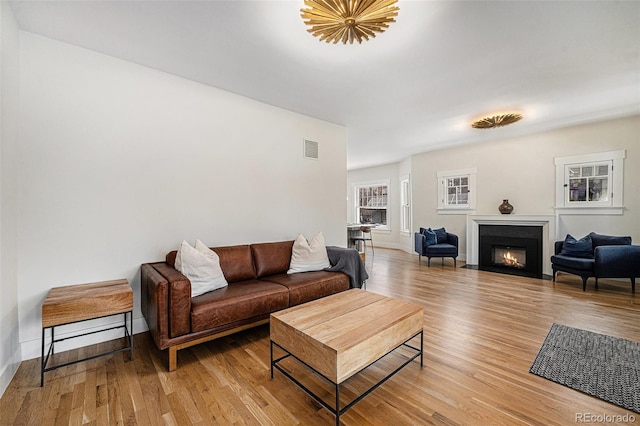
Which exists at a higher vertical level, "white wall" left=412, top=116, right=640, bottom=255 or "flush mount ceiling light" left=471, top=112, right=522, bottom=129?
"flush mount ceiling light" left=471, top=112, right=522, bottom=129

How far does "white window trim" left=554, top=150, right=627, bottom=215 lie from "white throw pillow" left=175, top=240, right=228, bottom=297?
19.5ft

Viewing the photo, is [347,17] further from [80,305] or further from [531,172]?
[531,172]

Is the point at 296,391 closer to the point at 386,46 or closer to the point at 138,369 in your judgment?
the point at 138,369

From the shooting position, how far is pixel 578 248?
4371mm

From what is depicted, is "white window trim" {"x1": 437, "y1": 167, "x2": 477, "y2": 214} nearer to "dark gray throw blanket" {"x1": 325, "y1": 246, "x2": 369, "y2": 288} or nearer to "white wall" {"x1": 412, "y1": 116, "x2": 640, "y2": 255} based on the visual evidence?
"white wall" {"x1": 412, "y1": 116, "x2": 640, "y2": 255}

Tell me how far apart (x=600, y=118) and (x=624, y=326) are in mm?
3463

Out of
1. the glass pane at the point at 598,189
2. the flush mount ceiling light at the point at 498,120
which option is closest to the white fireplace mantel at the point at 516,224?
the glass pane at the point at 598,189

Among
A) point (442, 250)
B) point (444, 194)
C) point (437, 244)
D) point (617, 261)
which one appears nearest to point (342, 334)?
point (617, 261)

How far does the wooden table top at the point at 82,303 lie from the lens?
1.91m

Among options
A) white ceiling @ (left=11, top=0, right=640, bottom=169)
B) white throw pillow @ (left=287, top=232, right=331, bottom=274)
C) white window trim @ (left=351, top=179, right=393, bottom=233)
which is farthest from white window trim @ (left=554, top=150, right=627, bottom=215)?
white throw pillow @ (left=287, top=232, right=331, bottom=274)

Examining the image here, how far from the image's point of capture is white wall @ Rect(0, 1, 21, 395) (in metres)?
1.90

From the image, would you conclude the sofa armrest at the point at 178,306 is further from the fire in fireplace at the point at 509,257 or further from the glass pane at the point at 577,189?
the glass pane at the point at 577,189

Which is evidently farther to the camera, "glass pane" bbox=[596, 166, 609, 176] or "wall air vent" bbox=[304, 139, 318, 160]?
"glass pane" bbox=[596, 166, 609, 176]

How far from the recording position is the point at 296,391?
1841mm
